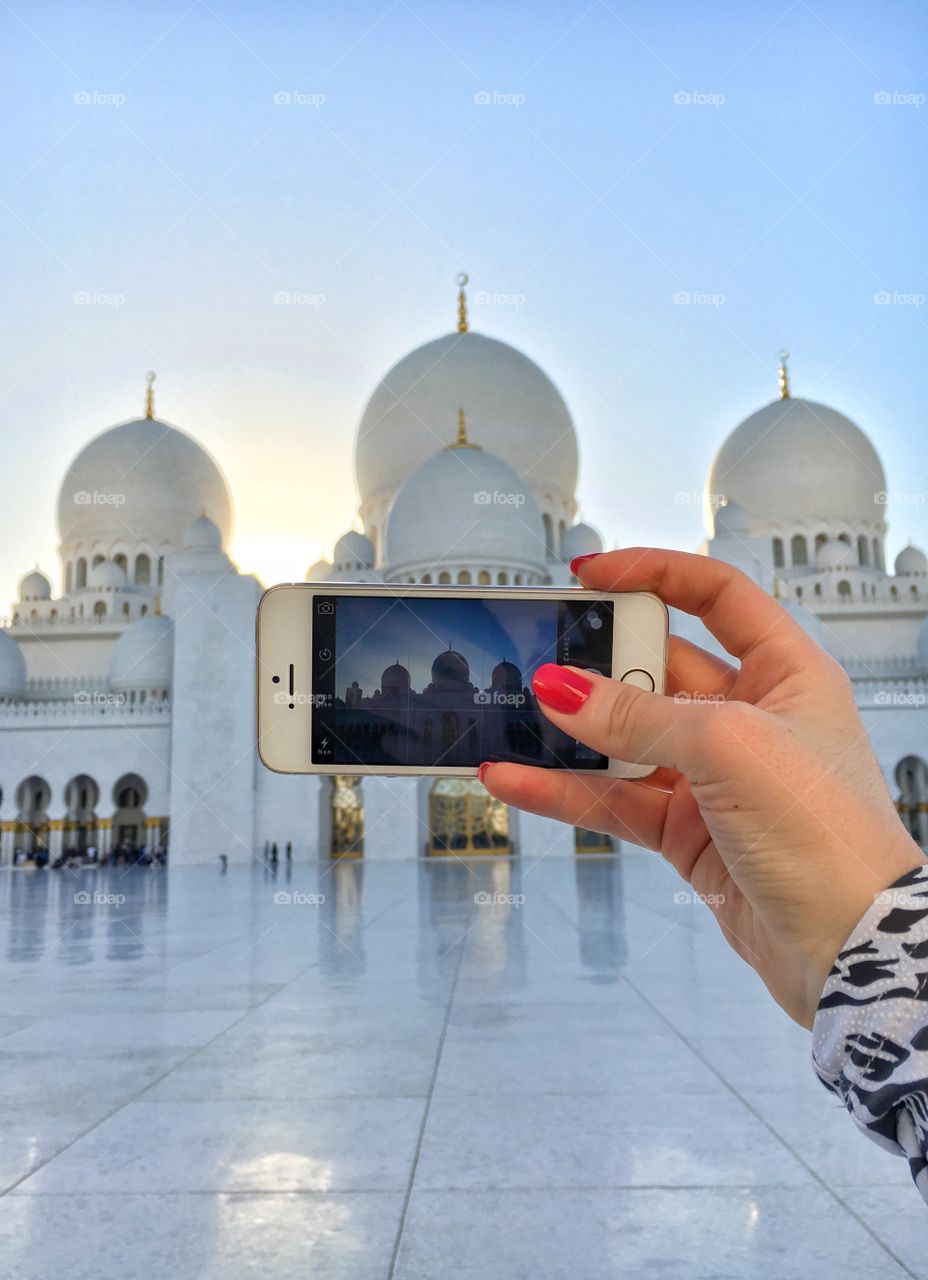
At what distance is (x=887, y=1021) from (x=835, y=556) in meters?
26.9

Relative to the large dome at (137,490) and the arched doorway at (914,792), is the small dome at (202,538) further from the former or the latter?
the arched doorway at (914,792)

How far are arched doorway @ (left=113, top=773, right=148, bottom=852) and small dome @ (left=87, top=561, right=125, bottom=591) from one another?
5.85m

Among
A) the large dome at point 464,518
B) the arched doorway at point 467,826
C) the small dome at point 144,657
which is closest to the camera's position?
the arched doorway at point 467,826

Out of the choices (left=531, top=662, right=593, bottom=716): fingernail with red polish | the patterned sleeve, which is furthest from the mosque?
the patterned sleeve

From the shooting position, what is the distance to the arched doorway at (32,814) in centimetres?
2105

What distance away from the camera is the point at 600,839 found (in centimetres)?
2000

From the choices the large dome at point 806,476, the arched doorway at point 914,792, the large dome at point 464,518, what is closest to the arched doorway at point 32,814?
the large dome at point 464,518

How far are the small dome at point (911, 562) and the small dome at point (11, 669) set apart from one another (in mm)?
21526

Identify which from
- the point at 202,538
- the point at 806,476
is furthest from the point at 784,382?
the point at 202,538

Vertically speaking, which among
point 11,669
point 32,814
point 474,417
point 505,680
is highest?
point 474,417

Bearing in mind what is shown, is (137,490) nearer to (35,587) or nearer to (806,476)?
(35,587)

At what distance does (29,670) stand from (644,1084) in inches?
1049

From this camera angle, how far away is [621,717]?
1.05 m

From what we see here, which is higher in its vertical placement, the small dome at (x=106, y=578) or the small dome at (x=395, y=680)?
the small dome at (x=106, y=578)
